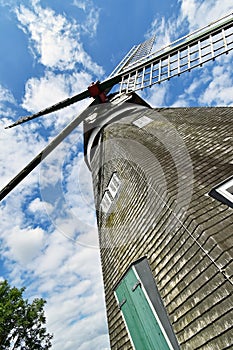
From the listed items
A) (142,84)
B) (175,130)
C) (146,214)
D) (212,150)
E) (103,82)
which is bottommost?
(146,214)

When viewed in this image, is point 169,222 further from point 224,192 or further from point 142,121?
point 142,121

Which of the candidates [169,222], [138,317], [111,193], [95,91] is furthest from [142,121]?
[138,317]

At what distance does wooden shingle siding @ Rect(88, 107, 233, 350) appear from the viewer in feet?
10.4

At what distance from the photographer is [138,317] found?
4.22 metres

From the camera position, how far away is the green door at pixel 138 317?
376cm

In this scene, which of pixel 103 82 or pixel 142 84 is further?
pixel 103 82

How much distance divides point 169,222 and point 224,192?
0.98m

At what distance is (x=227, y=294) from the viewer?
295 cm

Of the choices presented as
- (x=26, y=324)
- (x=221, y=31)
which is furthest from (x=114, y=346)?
(x=26, y=324)

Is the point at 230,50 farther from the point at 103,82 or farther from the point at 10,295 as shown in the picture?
the point at 10,295

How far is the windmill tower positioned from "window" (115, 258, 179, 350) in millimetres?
14

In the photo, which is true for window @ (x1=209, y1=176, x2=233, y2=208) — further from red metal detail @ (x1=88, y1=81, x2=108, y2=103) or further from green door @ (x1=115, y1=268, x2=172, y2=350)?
red metal detail @ (x1=88, y1=81, x2=108, y2=103)

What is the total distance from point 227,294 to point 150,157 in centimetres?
376

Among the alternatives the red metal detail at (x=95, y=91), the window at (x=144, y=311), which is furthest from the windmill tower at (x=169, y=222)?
the red metal detail at (x=95, y=91)
